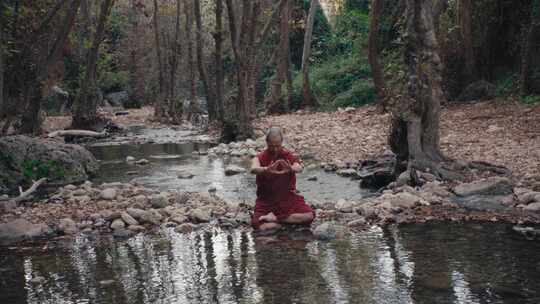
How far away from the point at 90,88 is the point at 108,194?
1180 cm

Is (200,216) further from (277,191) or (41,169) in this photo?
(41,169)

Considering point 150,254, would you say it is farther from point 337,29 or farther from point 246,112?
point 337,29

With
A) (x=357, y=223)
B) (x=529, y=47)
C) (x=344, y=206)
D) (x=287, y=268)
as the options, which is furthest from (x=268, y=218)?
(x=529, y=47)

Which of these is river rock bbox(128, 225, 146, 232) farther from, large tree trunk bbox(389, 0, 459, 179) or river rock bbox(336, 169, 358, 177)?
river rock bbox(336, 169, 358, 177)

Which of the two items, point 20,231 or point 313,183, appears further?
point 313,183

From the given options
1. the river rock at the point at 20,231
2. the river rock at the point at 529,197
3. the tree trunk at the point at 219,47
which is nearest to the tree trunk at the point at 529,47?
the tree trunk at the point at 219,47

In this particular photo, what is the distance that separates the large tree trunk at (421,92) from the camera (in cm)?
1027

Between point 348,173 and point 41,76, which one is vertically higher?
point 41,76

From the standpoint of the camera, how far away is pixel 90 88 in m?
21.5

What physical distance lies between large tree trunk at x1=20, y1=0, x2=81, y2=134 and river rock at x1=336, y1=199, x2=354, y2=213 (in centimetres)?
1042

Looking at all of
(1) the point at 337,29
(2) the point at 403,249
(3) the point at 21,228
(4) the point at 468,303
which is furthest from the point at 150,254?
(1) the point at 337,29

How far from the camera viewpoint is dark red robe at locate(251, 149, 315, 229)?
8000mm

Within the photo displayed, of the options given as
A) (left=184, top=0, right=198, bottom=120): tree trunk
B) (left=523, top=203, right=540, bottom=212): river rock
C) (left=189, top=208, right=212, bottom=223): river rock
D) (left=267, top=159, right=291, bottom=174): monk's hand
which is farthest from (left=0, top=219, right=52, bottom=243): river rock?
(left=184, top=0, right=198, bottom=120): tree trunk

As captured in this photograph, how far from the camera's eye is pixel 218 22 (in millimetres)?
19422
